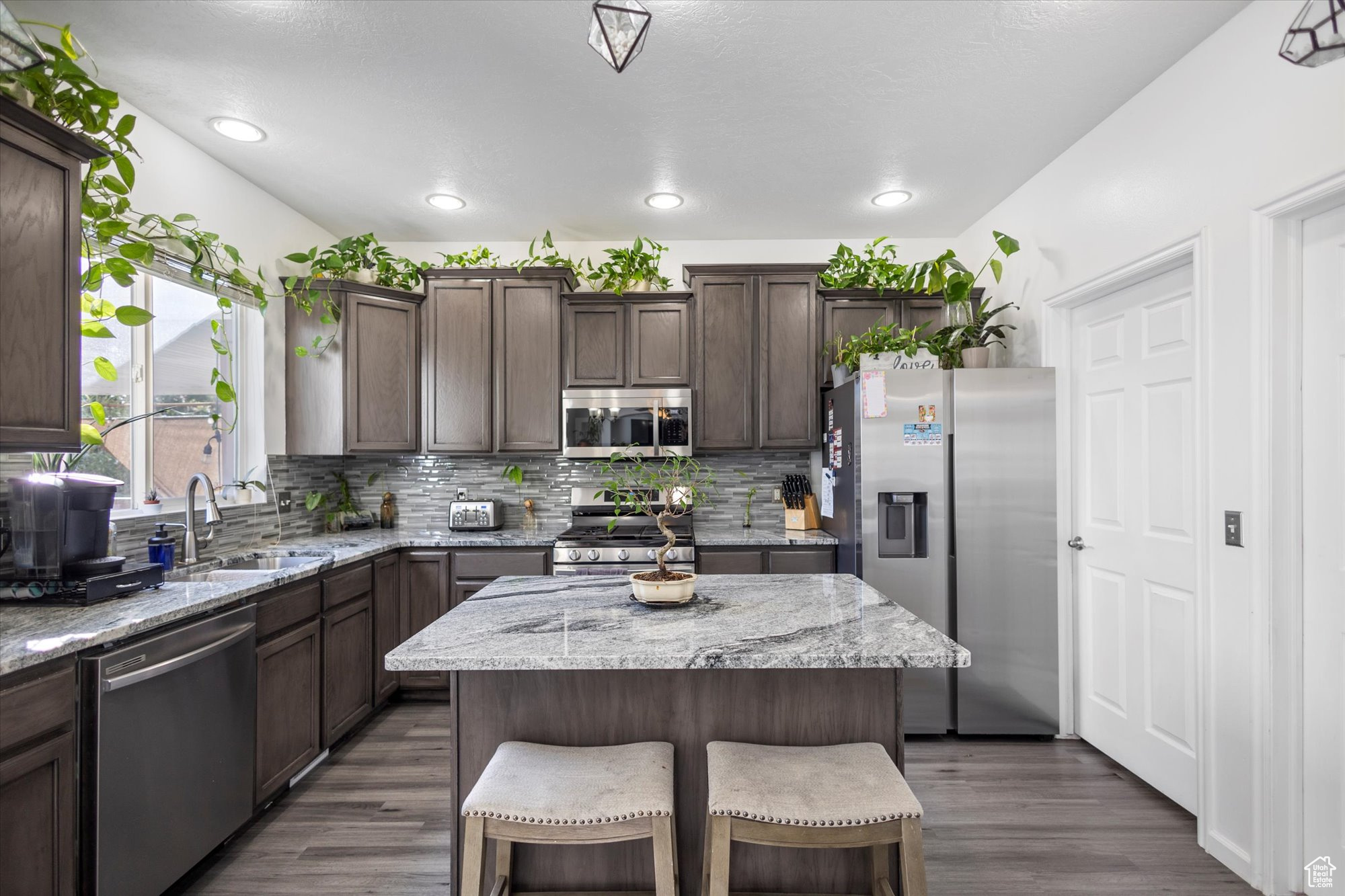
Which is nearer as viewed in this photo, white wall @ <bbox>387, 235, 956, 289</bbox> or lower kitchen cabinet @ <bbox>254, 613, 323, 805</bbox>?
lower kitchen cabinet @ <bbox>254, 613, 323, 805</bbox>

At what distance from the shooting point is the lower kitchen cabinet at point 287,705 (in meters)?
2.42

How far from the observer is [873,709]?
5.77 ft

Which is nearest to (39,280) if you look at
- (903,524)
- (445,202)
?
(445,202)

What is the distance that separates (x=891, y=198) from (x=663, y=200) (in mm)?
1197

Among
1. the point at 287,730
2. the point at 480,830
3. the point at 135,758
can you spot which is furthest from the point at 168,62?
the point at 480,830

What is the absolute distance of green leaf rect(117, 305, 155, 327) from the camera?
2174mm

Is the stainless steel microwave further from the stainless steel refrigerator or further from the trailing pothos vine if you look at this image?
the trailing pothos vine

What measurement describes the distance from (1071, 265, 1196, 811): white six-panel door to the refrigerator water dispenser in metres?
0.68

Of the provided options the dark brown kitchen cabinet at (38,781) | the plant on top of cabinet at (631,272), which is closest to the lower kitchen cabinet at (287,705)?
the dark brown kitchen cabinet at (38,781)

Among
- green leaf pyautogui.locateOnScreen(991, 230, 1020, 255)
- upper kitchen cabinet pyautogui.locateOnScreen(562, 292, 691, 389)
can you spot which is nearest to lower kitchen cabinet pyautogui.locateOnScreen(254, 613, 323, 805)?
upper kitchen cabinet pyautogui.locateOnScreen(562, 292, 691, 389)

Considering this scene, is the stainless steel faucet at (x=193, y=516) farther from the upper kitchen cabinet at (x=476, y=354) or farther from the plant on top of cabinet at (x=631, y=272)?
the plant on top of cabinet at (x=631, y=272)

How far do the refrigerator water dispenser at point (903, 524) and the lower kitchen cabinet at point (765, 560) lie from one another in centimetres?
45

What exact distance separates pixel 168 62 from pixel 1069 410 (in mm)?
3859

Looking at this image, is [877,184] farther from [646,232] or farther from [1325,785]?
[1325,785]
